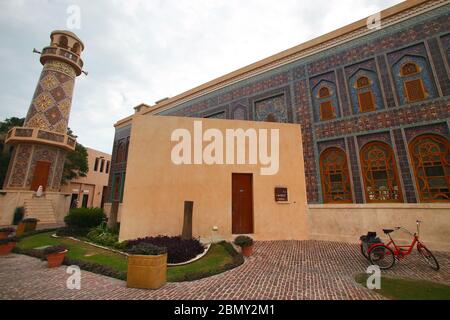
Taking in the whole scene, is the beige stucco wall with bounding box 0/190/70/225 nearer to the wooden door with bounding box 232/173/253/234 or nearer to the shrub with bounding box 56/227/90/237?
the shrub with bounding box 56/227/90/237

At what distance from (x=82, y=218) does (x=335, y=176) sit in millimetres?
13686

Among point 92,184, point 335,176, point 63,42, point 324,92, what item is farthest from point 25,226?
point 92,184

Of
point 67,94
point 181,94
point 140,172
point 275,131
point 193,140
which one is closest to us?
point 140,172

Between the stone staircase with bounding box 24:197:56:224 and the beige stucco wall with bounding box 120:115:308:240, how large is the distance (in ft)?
46.2

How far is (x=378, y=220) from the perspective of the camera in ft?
28.8

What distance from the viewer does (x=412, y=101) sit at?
352 inches

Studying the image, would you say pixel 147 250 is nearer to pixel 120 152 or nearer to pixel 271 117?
pixel 271 117

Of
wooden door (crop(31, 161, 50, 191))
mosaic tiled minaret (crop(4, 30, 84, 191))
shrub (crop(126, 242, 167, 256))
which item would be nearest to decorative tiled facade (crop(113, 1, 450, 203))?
shrub (crop(126, 242, 167, 256))

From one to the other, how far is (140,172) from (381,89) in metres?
11.8

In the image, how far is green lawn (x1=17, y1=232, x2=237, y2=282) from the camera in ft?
17.6

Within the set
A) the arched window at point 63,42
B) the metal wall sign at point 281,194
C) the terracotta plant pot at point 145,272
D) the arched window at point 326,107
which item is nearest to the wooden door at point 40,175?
the arched window at point 63,42

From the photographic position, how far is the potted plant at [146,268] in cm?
451
